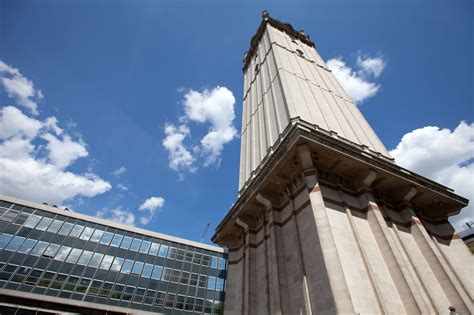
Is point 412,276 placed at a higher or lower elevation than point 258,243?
lower

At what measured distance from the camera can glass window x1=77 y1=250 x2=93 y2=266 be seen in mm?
32312

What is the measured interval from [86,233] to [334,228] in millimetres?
34791

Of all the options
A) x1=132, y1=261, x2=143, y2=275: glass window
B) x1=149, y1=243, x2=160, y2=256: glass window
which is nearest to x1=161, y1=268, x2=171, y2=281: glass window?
x1=149, y1=243, x2=160, y2=256: glass window

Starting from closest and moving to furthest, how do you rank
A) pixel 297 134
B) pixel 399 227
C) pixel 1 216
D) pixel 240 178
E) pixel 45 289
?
pixel 297 134
pixel 399 227
pixel 240 178
pixel 45 289
pixel 1 216

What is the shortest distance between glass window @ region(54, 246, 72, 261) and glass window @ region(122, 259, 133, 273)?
23.4ft

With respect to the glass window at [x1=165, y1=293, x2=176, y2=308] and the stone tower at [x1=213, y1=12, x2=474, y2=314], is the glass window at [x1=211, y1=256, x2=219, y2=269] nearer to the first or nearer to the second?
the glass window at [x1=165, y1=293, x2=176, y2=308]

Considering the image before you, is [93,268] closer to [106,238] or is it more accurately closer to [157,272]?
[106,238]

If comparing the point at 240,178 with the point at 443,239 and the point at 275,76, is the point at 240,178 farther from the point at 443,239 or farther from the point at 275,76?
the point at 443,239

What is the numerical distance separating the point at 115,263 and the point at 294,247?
29.3 meters

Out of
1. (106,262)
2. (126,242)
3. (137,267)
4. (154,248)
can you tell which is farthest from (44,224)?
(154,248)

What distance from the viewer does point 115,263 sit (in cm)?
3394

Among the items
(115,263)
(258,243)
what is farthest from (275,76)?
(115,263)

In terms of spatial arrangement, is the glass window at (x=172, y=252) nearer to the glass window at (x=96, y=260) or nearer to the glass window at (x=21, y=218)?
the glass window at (x=96, y=260)

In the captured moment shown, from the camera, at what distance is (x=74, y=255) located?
3256cm
